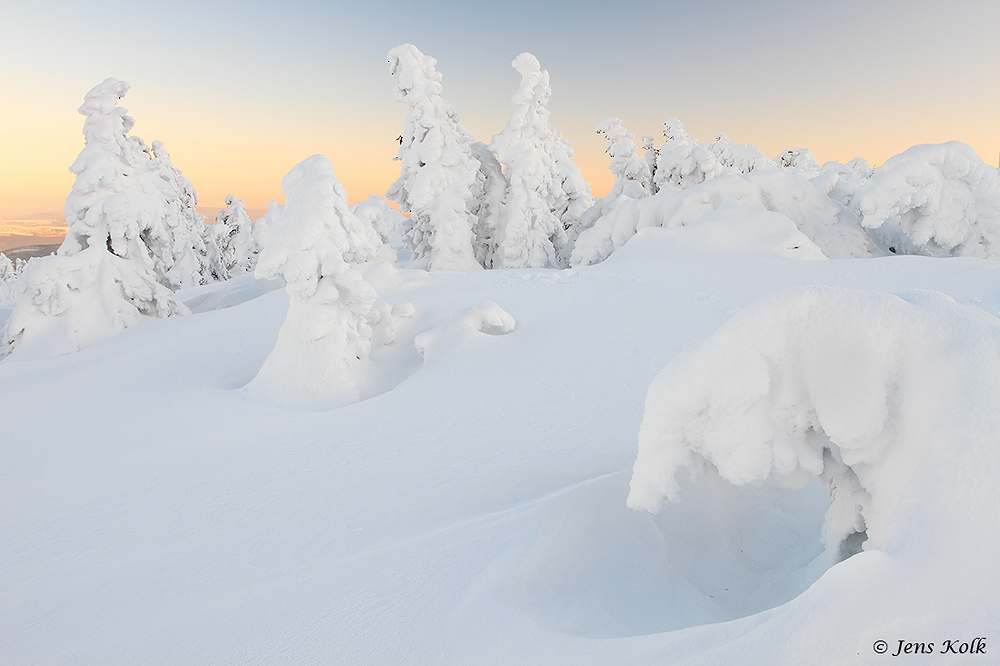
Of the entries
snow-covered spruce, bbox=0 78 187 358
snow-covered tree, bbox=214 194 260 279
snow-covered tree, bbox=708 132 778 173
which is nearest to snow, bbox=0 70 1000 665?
snow-covered spruce, bbox=0 78 187 358

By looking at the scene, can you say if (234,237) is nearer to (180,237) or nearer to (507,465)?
(180,237)

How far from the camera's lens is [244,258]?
40719 millimetres

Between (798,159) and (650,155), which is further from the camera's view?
(798,159)

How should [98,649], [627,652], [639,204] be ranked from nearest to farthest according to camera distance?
[627,652]
[98,649]
[639,204]

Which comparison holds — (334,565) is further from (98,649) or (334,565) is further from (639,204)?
(639,204)

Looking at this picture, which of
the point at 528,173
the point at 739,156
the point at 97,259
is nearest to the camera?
the point at 97,259

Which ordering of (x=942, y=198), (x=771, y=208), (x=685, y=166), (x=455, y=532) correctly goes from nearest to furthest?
(x=455, y=532)
(x=942, y=198)
(x=771, y=208)
(x=685, y=166)

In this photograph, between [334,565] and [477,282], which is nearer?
[334,565]

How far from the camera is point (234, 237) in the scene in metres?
40.5

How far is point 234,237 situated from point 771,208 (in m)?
35.8

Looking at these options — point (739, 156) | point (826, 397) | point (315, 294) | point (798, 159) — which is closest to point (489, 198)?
point (739, 156)

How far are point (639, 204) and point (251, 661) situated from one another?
19903mm

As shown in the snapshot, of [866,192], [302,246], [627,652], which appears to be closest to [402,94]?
[302,246]

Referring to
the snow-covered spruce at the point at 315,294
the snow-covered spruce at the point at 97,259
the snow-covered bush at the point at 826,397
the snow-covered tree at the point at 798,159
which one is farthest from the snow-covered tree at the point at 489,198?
the snow-covered tree at the point at 798,159
